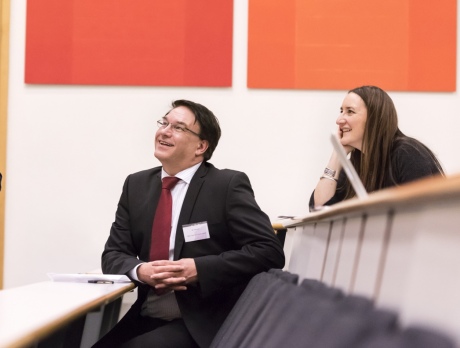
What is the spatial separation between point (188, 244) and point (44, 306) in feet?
3.33

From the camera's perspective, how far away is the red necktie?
2.77 meters

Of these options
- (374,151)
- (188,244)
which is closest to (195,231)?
(188,244)

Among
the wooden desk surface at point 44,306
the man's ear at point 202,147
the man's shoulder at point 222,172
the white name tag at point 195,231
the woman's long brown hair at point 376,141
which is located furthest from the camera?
the woman's long brown hair at point 376,141

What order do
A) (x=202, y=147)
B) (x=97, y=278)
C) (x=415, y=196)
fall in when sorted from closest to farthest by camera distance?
(x=415, y=196) → (x=97, y=278) → (x=202, y=147)

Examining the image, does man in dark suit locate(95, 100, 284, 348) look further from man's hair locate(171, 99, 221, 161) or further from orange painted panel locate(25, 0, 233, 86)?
orange painted panel locate(25, 0, 233, 86)

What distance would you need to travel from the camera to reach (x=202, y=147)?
3.07m

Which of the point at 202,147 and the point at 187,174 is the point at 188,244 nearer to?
the point at 187,174

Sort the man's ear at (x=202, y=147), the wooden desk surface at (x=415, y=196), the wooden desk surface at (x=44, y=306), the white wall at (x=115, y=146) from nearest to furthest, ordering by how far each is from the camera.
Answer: the wooden desk surface at (x=415, y=196) < the wooden desk surface at (x=44, y=306) < the man's ear at (x=202, y=147) < the white wall at (x=115, y=146)

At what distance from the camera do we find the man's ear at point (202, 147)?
9.98 feet

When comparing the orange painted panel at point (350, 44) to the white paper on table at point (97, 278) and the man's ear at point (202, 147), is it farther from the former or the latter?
the white paper on table at point (97, 278)

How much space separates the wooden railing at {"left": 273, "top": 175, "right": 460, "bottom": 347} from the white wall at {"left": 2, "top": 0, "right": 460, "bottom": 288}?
2671 mm

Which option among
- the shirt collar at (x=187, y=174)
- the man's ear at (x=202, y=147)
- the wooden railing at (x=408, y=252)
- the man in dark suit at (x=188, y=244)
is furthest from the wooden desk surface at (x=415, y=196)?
the man's ear at (x=202, y=147)

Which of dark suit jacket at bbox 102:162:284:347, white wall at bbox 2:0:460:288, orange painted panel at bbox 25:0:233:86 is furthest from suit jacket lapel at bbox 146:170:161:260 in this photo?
orange painted panel at bbox 25:0:233:86

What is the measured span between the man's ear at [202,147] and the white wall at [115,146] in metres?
1.31
